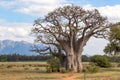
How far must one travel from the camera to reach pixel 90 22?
5878 centimetres

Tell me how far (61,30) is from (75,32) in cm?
236

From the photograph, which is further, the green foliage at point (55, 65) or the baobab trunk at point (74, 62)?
the baobab trunk at point (74, 62)

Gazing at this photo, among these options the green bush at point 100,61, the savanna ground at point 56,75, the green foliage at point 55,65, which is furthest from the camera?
the green bush at point 100,61

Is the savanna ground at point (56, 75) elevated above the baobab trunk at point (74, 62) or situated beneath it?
situated beneath

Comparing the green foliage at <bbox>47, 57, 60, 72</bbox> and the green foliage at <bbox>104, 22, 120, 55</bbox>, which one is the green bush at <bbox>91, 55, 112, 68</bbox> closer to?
the green foliage at <bbox>104, 22, 120, 55</bbox>

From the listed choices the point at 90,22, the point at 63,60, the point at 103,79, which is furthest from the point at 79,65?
the point at 103,79

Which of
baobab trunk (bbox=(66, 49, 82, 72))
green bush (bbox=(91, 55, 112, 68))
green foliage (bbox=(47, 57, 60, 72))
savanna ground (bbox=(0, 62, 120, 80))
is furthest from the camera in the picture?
green bush (bbox=(91, 55, 112, 68))

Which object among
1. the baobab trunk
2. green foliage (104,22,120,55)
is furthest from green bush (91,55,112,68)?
the baobab trunk

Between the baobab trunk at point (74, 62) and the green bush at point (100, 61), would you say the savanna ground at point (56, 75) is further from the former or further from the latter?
the green bush at point (100, 61)

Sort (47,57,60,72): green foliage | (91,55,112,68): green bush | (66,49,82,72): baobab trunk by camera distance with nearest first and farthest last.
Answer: (47,57,60,72): green foliage → (66,49,82,72): baobab trunk → (91,55,112,68): green bush

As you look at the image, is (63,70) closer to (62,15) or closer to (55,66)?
(55,66)

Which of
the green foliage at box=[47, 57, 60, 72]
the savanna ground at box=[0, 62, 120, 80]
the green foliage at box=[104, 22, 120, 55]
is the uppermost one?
the green foliage at box=[104, 22, 120, 55]

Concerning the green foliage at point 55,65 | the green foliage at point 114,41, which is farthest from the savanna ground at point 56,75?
the green foliage at point 114,41

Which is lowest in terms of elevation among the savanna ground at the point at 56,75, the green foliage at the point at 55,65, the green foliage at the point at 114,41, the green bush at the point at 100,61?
the savanna ground at the point at 56,75
